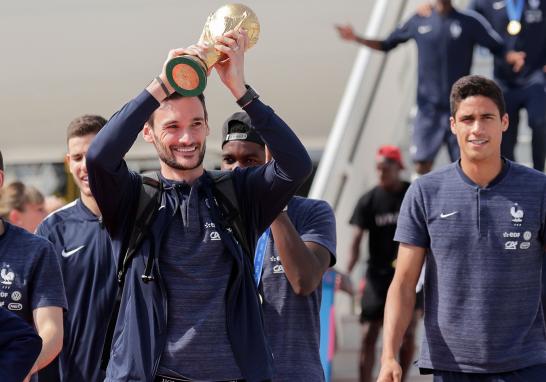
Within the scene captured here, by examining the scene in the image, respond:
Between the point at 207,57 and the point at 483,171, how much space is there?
154cm

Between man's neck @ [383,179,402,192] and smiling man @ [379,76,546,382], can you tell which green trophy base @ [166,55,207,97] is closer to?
smiling man @ [379,76,546,382]

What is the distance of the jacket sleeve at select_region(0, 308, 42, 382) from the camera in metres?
3.16

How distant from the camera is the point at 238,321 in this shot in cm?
371

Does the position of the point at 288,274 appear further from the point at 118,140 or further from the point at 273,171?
the point at 118,140

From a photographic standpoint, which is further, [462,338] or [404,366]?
[404,366]

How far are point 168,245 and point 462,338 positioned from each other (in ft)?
4.61

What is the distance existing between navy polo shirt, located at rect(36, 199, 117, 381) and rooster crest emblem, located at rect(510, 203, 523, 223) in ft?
5.18

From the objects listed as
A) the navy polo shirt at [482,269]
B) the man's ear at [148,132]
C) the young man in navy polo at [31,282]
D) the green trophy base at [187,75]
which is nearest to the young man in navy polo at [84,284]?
the young man in navy polo at [31,282]

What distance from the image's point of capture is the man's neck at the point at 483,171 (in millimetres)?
4754

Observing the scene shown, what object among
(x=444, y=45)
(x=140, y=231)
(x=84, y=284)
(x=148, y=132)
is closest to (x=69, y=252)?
(x=84, y=284)

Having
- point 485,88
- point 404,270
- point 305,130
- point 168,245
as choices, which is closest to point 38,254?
point 168,245

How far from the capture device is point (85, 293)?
191 inches

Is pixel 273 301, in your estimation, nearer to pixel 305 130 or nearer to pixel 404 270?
pixel 404 270

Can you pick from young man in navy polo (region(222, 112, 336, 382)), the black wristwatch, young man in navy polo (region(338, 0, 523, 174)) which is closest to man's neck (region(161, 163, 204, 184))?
the black wristwatch
